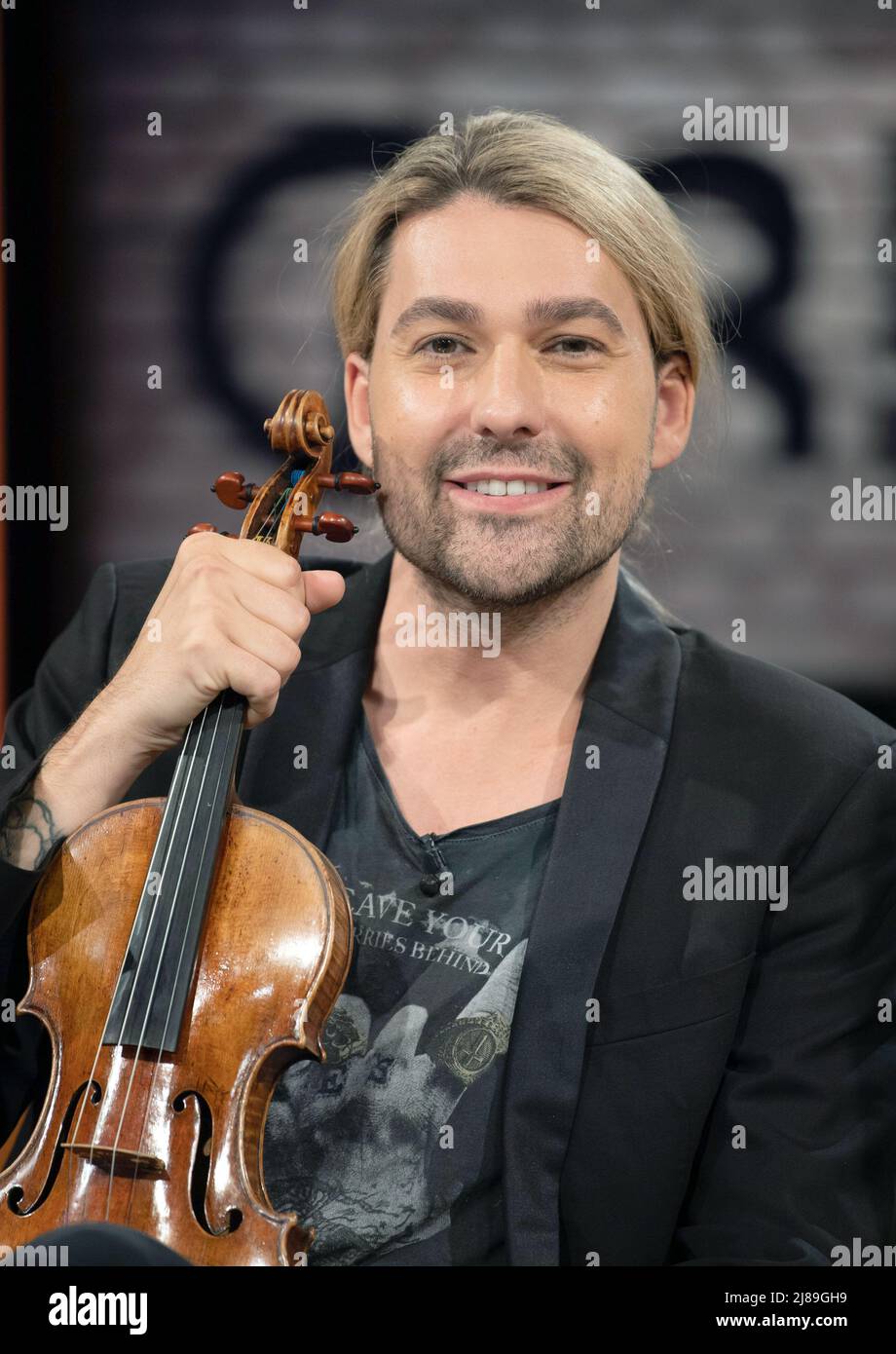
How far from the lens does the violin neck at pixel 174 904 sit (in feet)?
4.65

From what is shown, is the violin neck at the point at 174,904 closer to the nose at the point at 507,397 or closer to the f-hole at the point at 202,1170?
the f-hole at the point at 202,1170

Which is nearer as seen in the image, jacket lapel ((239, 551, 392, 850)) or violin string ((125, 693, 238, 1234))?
violin string ((125, 693, 238, 1234))

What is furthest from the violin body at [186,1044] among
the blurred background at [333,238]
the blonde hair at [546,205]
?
the blurred background at [333,238]

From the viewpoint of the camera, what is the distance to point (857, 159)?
8.87ft

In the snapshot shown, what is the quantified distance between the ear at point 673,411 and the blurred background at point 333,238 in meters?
0.35

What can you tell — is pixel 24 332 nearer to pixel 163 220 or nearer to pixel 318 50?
pixel 163 220

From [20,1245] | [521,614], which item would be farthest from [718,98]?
[20,1245]

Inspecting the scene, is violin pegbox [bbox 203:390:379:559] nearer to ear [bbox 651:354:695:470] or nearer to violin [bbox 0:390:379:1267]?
violin [bbox 0:390:379:1267]

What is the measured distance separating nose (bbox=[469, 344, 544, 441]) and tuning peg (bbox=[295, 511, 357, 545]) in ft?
0.96

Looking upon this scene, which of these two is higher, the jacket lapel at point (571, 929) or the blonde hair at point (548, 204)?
the blonde hair at point (548, 204)

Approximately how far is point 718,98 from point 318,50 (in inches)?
31.5

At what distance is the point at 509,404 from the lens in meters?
1.90

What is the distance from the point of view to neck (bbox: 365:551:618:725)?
2.11 metres

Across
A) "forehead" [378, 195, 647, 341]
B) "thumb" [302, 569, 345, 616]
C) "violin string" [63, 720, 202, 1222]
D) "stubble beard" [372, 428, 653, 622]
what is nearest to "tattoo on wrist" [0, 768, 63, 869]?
"violin string" [63, 720, 202, 1222]
